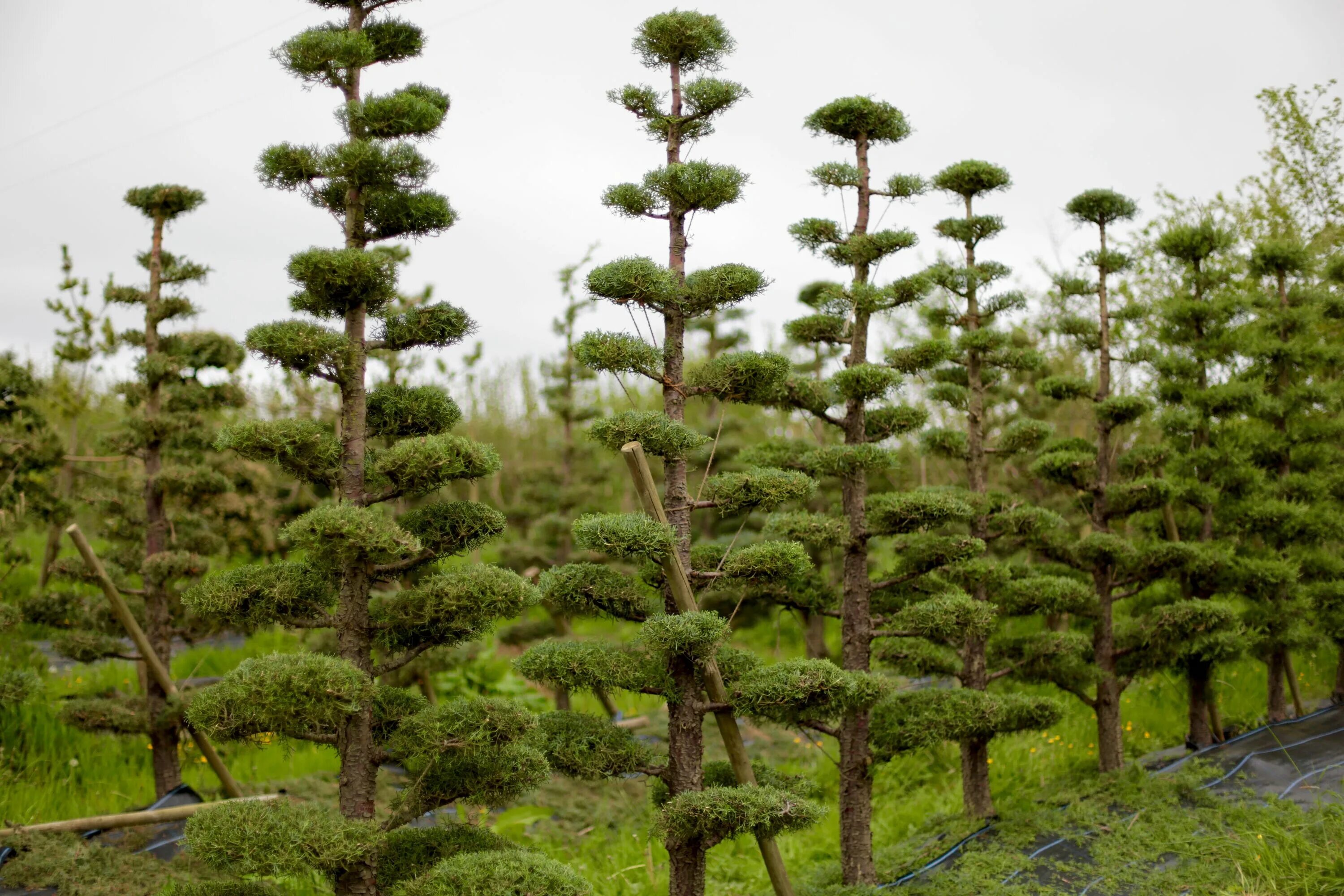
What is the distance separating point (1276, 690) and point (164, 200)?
11.8 meters

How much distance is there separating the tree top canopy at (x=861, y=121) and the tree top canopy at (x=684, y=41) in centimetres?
128

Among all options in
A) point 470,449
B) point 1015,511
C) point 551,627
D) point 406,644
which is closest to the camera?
point 470,449

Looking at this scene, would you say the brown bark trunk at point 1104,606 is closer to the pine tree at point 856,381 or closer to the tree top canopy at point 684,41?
the pine tree at point 856,381

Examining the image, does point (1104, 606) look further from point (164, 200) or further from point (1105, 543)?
point (164, 200)

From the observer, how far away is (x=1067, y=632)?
9.14 meters

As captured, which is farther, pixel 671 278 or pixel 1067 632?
pixel 1067 632

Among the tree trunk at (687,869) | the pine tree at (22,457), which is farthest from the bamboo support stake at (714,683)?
the pine tree at (22,457)

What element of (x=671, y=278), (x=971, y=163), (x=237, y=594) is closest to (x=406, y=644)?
(x=237, y=594)

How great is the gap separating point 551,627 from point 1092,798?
22.4 feet

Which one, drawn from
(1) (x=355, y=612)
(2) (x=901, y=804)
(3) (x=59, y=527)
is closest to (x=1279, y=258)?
(2) (x=901, y=804)

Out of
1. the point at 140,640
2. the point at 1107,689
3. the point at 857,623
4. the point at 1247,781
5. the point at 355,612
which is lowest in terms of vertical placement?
the point at 1247,781

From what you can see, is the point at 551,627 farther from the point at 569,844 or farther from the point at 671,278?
the point at 671,278


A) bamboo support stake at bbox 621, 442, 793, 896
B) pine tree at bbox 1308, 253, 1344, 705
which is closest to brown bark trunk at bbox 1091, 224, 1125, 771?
pine tree at bbox 1308, 253, 1344, 705

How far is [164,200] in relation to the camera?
8547mm
